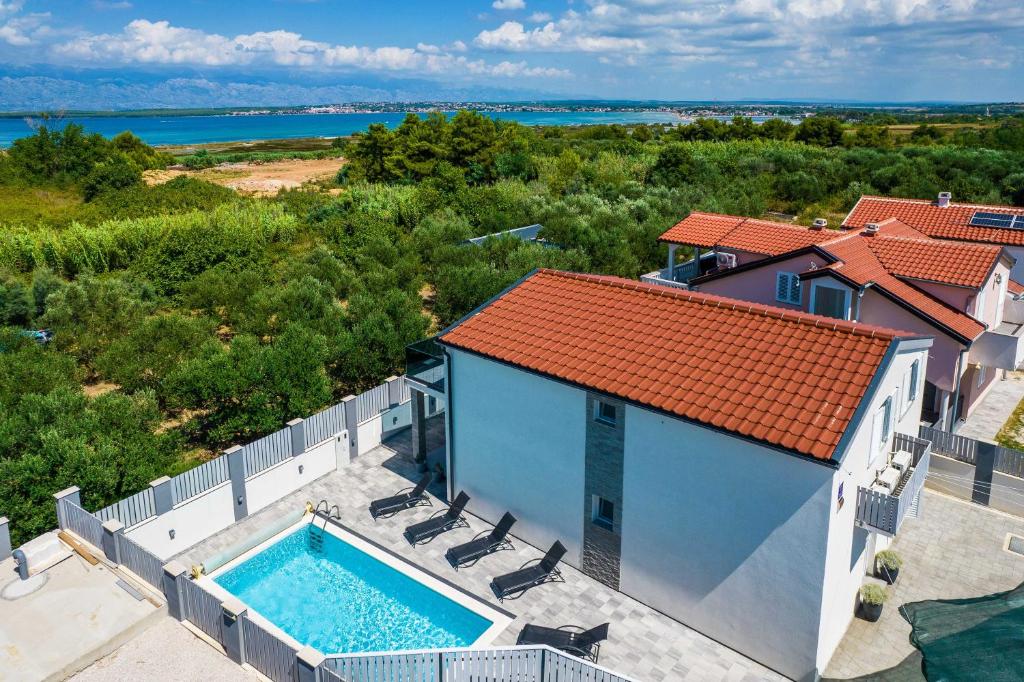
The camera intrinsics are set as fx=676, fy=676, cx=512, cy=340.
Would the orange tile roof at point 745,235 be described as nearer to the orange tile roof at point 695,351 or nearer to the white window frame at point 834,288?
the white window frame at point 834,288

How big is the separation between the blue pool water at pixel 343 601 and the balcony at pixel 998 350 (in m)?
17.8

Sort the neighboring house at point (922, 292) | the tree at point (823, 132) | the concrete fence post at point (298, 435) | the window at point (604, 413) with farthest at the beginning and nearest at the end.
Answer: the tree at point (823, 132) < the neighboring house at point (922, 292) < the concrete fence post at point (298, 435) < the window at point (604, 413)

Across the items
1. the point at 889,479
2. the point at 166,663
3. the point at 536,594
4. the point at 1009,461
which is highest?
the point at 889,479

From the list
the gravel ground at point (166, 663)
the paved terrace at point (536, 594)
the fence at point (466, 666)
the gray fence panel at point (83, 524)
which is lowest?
the paved terrace at point (536, 594)

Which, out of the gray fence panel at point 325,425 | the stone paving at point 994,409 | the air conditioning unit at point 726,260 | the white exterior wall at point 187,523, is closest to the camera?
the white exterior wall at point 187,523

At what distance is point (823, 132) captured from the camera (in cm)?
8694

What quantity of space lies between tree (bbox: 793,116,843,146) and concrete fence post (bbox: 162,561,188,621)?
298 ft

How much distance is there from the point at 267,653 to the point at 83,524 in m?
5.93

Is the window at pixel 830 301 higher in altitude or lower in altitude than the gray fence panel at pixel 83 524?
higher

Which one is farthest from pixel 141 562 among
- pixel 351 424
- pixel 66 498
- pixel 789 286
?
pixel 789 286

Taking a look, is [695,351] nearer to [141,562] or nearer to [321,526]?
[321,526]

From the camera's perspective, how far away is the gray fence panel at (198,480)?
1536cm

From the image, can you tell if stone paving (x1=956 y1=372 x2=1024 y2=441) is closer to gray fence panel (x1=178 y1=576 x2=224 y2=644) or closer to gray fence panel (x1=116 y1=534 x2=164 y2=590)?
gray fence panel (x1=178 y1=576 x2=224 y2=644)

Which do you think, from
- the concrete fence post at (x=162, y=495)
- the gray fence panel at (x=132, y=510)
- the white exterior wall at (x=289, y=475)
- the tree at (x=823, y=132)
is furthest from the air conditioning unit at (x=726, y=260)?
the tree at (x=823, y=132)
